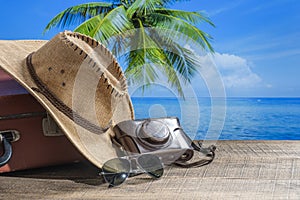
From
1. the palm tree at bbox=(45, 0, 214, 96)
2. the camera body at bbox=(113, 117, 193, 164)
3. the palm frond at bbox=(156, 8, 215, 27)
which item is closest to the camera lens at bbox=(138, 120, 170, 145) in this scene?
the camera body at bbox=(113, 117, 193, 164)

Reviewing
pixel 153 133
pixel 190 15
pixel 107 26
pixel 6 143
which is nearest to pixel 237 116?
pixel 190 15

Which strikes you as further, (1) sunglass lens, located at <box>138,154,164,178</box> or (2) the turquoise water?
(2) the turquoise water

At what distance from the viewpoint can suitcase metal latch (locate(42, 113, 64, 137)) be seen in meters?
0.75

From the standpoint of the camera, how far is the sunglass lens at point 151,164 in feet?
2.30

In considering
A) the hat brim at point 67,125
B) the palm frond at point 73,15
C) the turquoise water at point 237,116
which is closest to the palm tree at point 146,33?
the palm frond at point 73,15

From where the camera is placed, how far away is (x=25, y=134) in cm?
74

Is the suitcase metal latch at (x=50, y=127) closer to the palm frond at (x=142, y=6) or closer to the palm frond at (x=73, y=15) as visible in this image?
the palm frond at (x=142, y=6)

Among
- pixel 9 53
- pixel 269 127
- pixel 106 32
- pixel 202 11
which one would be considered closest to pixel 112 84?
pixel 9 53

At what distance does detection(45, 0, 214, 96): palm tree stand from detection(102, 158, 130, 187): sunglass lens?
3032 mm

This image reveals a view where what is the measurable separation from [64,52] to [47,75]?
2.3 inches

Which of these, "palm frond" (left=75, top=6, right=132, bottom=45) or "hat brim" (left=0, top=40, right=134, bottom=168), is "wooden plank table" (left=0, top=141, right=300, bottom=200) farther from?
"palm frond" (left=75, top=6, right=132, bottom=45)

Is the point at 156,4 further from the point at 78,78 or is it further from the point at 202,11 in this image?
the point at 78,78

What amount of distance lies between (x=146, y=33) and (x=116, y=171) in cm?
377

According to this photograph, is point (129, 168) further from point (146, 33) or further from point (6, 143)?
point (146, 33)
